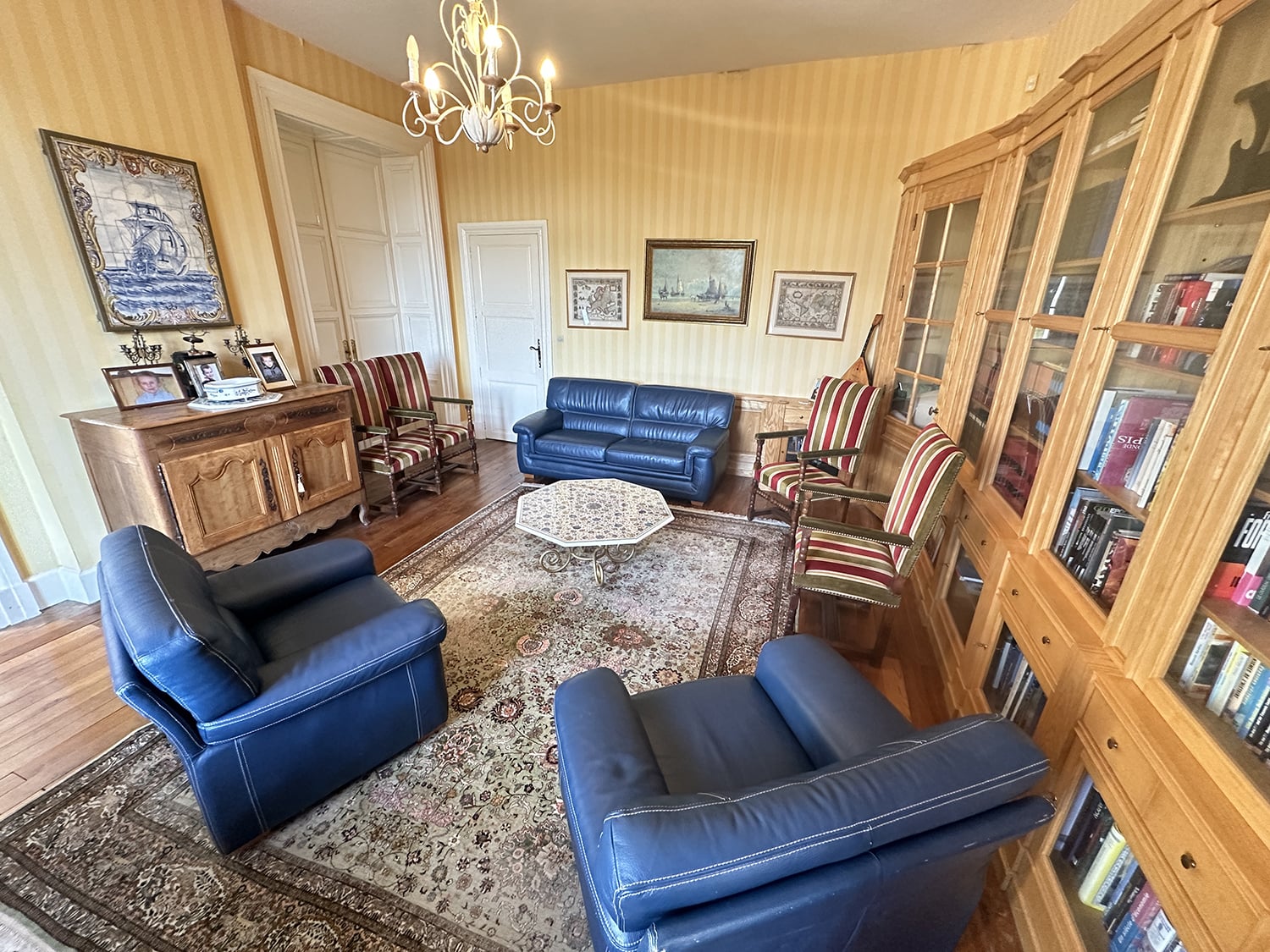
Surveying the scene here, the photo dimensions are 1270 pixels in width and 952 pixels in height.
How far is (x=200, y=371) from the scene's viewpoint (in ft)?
9.20

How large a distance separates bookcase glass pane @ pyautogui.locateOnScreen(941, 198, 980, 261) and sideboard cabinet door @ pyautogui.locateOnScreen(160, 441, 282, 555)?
13.4ft

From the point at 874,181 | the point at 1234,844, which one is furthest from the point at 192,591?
the point at 874,181

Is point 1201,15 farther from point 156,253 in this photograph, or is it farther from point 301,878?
point 156,253

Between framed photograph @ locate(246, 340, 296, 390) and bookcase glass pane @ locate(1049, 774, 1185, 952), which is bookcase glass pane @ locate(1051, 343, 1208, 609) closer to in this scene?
bookcase glass pane @ locate(1049, 774, 1185, 952)

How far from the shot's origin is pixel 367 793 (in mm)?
1637

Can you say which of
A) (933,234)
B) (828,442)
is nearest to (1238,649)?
(828,442)

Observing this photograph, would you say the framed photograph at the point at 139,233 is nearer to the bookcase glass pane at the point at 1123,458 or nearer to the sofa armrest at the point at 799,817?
the sofa armrest at the point at 799,817

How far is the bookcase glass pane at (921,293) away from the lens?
122 inches

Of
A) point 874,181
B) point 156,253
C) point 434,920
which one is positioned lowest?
point 434,920

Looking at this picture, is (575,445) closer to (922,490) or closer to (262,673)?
(922,490)

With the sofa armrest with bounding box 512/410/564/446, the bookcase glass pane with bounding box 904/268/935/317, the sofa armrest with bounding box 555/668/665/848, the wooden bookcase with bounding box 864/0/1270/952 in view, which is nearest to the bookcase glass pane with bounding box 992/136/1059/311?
the wooden bookcase with bounding box 864/0/1270/952

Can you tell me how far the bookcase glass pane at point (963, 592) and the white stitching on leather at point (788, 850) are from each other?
1.33 meters

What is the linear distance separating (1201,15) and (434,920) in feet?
9.51

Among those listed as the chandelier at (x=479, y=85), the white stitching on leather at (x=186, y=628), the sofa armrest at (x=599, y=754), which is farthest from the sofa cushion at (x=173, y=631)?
the chandelier at (x=479, y=85)
